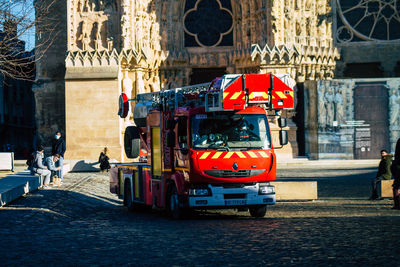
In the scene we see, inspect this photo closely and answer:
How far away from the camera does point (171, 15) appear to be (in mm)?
35156

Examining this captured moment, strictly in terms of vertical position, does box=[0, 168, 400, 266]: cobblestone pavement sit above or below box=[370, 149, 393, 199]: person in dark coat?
below

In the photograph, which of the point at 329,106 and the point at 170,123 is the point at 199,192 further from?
the point at 329,106

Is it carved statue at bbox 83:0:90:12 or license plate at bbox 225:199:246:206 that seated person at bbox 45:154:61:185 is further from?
carved statue at bbox 83:0:90:12

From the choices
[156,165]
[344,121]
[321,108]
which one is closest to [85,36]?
[321,108]

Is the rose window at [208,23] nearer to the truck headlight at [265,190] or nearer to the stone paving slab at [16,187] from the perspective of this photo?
the stone paving slab at [16,187]

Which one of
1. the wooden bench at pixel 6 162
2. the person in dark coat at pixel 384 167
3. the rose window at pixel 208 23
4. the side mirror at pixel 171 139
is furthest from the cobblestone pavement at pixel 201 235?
the rose window at pixel 208 23

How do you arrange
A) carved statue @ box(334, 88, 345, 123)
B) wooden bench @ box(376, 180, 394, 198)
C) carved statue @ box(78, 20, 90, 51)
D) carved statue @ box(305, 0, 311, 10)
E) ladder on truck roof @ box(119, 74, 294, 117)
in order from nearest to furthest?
ladder on truck roof @ box(119, 74, 294, 117), wooden bench @ box(376, 180, 394, 198), carved statue @ box(334, 88, 345, 123), carved statue @ box(78, 20, 90, 51), carved statue @ box(305, 0, 311, 10)

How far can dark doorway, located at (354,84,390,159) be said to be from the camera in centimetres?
3250

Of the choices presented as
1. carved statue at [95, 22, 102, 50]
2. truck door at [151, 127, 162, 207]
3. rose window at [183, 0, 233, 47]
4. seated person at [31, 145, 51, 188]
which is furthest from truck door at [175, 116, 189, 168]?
rose window at [183, 0, 233, 47]

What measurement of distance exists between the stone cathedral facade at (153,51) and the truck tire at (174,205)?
17.4m

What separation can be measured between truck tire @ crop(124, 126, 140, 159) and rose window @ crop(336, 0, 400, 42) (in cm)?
2101

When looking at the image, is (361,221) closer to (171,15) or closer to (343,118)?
(343,118)

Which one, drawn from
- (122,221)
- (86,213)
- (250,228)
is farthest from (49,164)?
(250,228)

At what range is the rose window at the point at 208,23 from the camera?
118 feet
